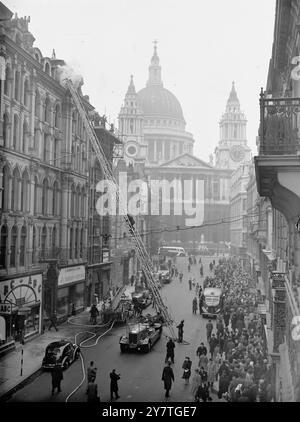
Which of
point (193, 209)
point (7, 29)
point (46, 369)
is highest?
point (7, 29)

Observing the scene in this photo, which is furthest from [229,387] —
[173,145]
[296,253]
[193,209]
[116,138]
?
[173,145]

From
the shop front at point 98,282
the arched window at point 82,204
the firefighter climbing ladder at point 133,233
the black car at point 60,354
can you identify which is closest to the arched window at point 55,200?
the arched window at point 82,204

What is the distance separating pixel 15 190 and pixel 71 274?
402cm

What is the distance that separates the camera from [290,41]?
34.1 feet

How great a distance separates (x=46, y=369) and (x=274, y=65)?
939 centimetres

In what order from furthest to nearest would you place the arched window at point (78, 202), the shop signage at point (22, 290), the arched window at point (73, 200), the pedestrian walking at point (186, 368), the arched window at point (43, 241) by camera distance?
the arched window at point (78, 202) < the arched window at point (73, 200) < the arched window at point (43, 241) < the shop signage at point (22, 290) < the pedestrian walking at point (186, 368)

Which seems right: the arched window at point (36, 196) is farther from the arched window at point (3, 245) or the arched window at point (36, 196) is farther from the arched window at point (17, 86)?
the arched window at point (17, 86)

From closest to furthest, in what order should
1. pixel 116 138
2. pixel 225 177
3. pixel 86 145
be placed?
pixel 86 145
pixel 116 138
pixel 225 177

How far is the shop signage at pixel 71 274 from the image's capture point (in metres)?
18.1

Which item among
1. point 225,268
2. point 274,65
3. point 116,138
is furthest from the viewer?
point 225,268

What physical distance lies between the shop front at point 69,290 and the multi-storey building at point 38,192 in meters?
0.03

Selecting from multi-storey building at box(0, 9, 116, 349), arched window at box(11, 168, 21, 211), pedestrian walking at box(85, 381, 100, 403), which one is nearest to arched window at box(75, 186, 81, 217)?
multi-storey building at box(0, 9, 116, 349)

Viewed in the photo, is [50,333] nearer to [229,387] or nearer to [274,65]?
[229,387]

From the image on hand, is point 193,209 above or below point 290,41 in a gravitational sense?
below
